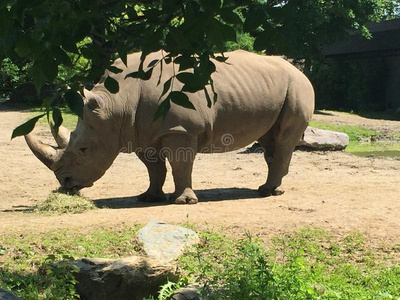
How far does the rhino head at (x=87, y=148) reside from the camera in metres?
8.02

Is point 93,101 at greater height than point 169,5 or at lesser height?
lesser

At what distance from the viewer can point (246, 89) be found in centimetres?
862

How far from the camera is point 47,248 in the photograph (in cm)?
644

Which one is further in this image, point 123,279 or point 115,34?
point 123,279

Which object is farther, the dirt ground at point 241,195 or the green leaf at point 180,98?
the dirt ground at point 241,195

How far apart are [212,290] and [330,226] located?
104 inches

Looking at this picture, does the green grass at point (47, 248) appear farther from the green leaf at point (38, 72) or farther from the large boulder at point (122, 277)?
the green leaf at point (38, 72)

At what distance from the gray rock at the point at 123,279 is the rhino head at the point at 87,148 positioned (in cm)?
289

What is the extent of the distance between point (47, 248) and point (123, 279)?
142cm

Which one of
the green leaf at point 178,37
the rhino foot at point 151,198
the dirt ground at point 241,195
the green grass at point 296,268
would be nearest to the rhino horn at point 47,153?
the dirt ground at point 241,195

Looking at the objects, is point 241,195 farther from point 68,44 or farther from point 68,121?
point 68,121

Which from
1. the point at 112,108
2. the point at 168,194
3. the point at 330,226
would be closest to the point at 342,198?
the point at 330,226

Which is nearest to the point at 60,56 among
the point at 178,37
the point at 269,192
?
the point at 178,37

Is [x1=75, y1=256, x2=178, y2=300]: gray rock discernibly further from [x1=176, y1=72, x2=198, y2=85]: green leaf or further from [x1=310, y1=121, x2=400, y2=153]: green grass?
[x1=310, y1=121, x2=400, y2=153]: green grass
